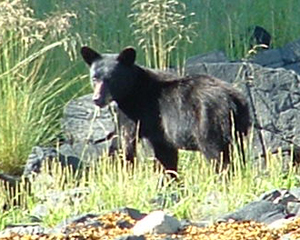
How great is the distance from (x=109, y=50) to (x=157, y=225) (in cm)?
773

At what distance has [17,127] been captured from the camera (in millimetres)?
13062

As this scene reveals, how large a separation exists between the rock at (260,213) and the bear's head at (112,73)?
383 cm

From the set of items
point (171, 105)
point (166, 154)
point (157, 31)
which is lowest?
point (166, 154)

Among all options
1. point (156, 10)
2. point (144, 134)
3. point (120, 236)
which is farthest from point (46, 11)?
point (120, 236)

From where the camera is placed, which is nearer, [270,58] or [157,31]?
[157,31]

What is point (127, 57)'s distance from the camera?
1231 cm

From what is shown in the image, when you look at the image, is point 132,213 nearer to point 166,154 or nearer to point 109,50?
point 166,154

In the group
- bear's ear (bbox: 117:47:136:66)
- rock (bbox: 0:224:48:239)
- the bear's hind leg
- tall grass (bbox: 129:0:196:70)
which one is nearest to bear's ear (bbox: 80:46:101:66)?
bear's ear (bbox: 117:47:136:66)

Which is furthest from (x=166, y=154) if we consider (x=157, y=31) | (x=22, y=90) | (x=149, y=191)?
(x=157, y=31)

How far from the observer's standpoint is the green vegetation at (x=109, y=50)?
9.53 m

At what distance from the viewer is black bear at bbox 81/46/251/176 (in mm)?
11539

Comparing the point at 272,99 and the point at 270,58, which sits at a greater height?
the point at 270,58

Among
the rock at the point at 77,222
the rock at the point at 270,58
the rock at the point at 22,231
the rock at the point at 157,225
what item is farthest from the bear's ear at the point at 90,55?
the rock at the point at 157,225

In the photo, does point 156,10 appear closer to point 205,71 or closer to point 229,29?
point 205,71
